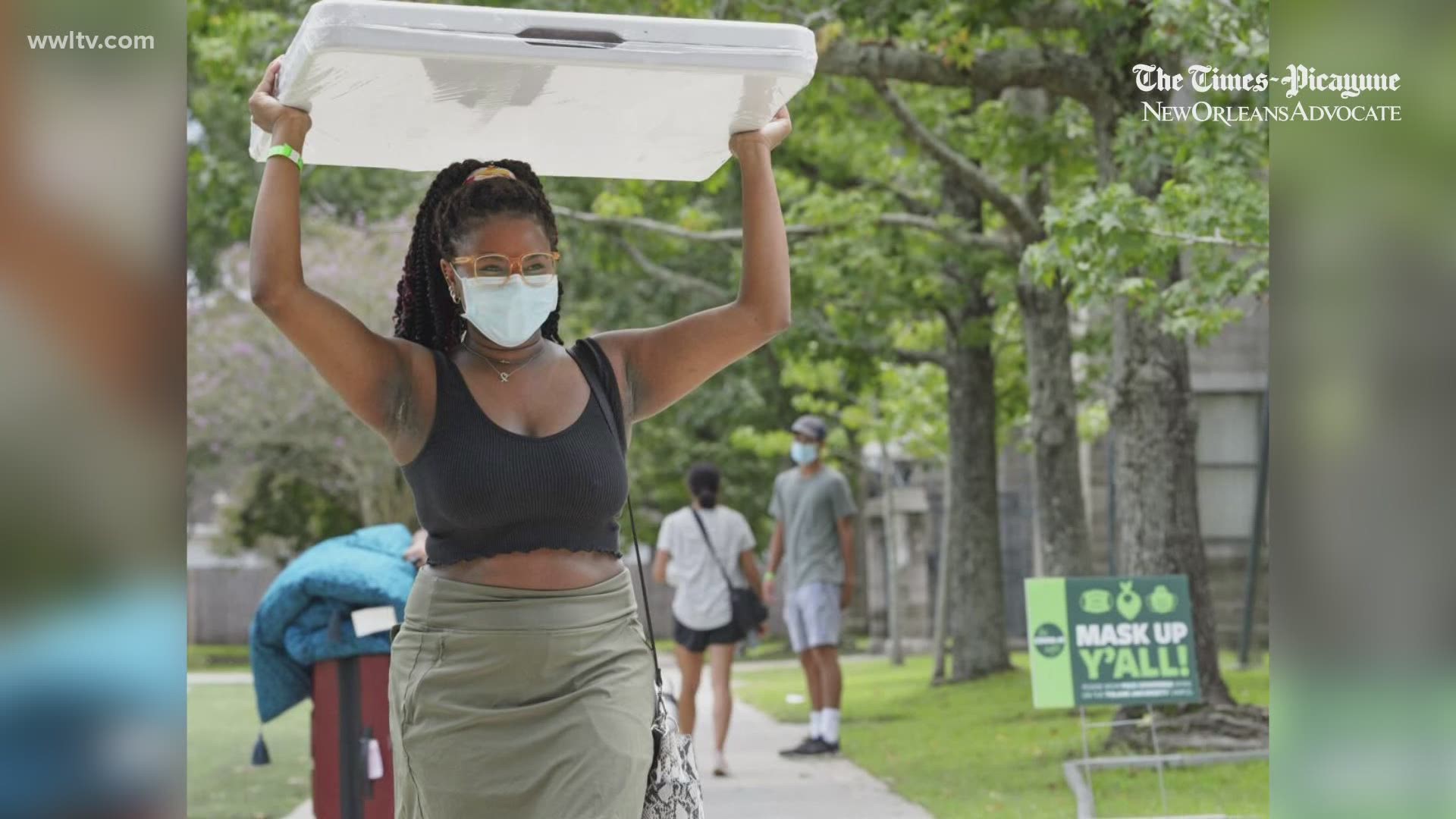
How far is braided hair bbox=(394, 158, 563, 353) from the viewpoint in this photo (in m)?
3.79

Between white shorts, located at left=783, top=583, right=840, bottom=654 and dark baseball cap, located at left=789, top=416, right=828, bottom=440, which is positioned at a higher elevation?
dark baseball cap, located at left=789, top=416, right=828, bottom=440

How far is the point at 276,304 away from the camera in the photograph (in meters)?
3.38

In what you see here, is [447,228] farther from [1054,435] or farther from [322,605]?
[1054,435]

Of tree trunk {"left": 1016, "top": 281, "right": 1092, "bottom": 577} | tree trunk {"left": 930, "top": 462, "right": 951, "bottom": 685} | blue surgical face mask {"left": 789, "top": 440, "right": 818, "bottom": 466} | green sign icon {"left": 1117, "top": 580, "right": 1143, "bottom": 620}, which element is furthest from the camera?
tree trunk {"left": 930, "top": 462, "right": 951, "bottom": 685}

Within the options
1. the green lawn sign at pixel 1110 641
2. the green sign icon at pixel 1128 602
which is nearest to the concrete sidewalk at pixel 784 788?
the green lawn sign at pixel 1110 641

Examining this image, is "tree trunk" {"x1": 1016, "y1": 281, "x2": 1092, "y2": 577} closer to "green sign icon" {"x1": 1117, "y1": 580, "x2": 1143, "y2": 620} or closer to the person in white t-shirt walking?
the person in white t-shirt walking

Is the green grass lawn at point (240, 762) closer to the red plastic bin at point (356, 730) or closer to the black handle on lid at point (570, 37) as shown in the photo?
the red plastic bin at point (356, 730)

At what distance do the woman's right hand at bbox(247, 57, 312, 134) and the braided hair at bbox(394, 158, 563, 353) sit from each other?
34cm

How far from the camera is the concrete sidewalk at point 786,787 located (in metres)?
9.84

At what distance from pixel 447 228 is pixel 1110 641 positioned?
21.3 ft

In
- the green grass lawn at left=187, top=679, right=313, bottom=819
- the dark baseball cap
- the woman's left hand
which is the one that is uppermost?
the woman's left hand

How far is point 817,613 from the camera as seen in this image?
12.2 metres

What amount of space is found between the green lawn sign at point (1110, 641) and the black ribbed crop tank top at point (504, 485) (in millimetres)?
5981

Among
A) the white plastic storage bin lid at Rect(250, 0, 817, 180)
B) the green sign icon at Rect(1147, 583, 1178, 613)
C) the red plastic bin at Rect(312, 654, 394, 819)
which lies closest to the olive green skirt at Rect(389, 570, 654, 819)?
the white plastic storage bin lid at Rect(250, 0, 817, 180)
